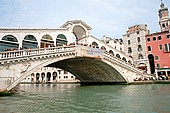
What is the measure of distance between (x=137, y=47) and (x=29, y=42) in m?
17.8

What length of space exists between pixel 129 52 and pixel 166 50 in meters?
6.22

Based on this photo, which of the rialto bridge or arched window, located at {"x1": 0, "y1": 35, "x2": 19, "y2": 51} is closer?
the rialto bridge

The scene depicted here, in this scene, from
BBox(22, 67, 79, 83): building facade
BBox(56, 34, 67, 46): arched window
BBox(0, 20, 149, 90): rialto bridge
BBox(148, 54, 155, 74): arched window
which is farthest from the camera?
BBox(22, 67, 79, 83): building facade

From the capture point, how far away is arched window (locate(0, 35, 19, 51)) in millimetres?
16978

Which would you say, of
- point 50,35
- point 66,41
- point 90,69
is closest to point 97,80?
point 90,69

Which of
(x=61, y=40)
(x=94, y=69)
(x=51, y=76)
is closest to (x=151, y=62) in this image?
(x=94, y=69)

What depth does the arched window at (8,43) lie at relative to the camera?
55.7 feet

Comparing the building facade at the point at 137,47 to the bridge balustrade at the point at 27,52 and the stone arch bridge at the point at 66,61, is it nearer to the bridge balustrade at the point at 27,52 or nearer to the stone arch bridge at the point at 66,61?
the stone arch bridge at the point at 66,61

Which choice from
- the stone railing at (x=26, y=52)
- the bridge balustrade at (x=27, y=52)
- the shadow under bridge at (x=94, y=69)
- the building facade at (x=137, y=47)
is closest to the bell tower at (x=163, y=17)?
the building facade at (x=137, y=47)

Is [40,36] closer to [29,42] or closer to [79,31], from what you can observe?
[29,42]

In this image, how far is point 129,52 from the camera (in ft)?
102

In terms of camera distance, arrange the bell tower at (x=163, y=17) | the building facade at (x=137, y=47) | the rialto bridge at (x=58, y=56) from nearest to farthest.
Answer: the rialto bridge at (x=58, y=56) < the building facade at (x=137, y=47) < the bell tower at (x=163, y=17)

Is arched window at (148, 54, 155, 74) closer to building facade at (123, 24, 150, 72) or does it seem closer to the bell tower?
building facade at (123, 24, 150, 72)

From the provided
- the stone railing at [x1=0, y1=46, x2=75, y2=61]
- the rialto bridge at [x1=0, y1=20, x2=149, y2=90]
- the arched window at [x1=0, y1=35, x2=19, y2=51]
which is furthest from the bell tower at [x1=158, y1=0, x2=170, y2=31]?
the arched window at [x1=0, y1=35, x2=19, y2=51]
